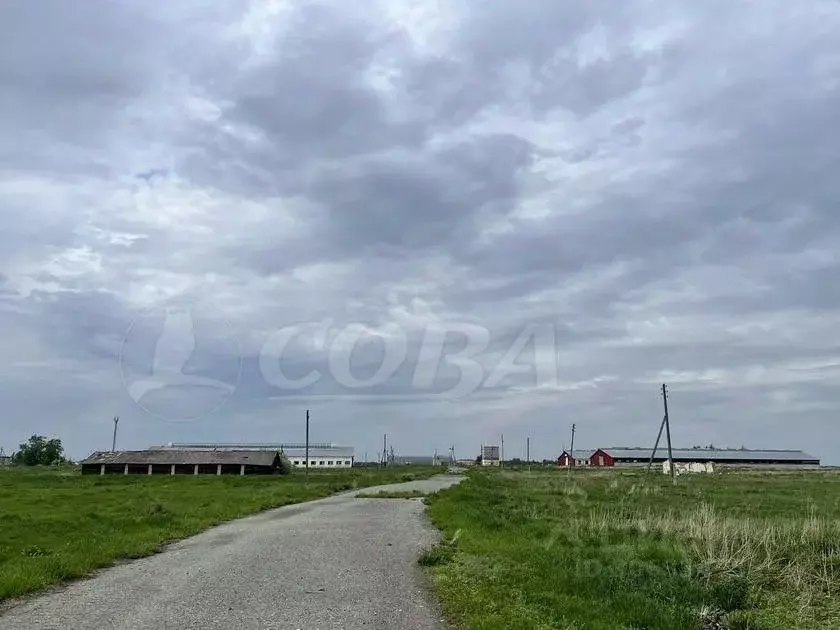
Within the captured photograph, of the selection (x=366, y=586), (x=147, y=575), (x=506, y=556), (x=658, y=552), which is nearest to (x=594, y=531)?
(x=658, y=552)

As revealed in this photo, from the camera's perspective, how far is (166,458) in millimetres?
87250


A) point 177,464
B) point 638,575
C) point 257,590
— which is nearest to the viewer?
point 257,590

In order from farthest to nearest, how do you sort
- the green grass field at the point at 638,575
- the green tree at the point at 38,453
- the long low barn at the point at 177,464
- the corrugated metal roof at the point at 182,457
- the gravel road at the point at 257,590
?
the green tree at the point at 38,453
the corrugated metal roof at the point at 182,457
the long low barn at the point at 177,464
the green grass field at the point at 638,575
the gravel road at the point at 257,590

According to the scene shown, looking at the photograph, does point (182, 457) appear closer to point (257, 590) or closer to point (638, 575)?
point (257, 590)

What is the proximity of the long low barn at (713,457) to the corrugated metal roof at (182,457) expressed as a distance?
200ft

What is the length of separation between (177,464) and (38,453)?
54.8 m

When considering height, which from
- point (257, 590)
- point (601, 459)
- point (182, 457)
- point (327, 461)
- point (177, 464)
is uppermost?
point (182, 457)

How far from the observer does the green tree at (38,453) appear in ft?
415

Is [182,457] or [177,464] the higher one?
[182,457]

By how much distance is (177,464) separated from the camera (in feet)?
286

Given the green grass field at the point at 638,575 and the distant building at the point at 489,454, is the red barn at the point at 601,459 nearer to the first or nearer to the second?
the distant building at the point at 489,454

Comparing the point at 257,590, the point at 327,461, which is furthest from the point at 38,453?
the point at 257,590

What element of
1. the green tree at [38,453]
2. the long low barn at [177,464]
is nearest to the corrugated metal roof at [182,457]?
the long low barn at [177,464]

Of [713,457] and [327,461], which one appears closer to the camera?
[713,457]
